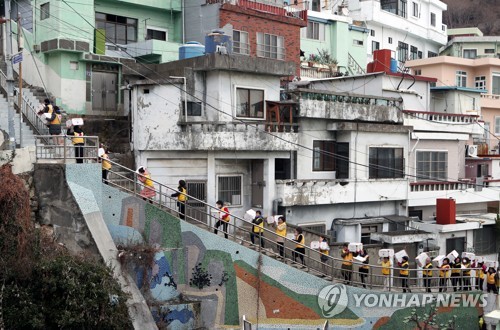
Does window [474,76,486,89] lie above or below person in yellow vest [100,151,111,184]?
above

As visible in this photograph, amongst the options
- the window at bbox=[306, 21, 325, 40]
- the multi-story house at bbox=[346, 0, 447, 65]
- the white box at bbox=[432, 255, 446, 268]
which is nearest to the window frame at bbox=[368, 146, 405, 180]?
the white box at bbox=[432, 255, 446, 268]

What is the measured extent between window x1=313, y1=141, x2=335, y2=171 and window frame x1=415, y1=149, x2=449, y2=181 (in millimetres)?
4798

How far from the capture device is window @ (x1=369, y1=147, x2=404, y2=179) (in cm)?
2614

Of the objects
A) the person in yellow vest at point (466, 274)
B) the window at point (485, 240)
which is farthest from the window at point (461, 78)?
the person in yellow vest at point (466, 274)

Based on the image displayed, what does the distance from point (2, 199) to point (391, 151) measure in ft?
56.5

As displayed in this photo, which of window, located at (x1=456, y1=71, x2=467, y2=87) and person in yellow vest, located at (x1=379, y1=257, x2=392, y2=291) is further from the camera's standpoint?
window, located at (x1=456, y1=71, x2=467, y2=87)

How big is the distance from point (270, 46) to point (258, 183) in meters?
9.43

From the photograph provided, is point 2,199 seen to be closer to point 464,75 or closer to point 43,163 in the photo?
point 43,163

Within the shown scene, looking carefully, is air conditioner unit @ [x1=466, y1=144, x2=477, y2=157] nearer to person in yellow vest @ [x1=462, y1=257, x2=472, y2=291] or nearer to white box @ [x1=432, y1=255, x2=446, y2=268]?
person in yellow vest @ [x1=462, y1=257, x2=472, y2=291]

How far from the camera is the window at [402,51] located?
48.6 m

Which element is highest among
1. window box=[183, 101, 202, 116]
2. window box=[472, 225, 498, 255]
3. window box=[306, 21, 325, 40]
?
window box=[306, 21, 325, 40]

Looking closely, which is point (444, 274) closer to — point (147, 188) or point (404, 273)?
point (404, 273)

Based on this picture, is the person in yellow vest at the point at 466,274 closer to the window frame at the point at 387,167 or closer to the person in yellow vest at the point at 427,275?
the person in yellow vest at the point at 427,275

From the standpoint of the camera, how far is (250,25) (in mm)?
29047
